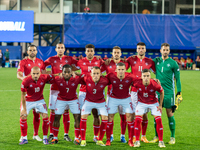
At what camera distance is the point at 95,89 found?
5.88 m

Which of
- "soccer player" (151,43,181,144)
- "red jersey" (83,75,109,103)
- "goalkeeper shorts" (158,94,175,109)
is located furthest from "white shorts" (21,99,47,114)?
"goalkeeper shorts" (158,94,175,109)

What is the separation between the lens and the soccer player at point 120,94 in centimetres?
584

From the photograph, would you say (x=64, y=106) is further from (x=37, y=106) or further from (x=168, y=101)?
(x=168, y=101)

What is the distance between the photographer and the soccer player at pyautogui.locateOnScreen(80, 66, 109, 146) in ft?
19.0

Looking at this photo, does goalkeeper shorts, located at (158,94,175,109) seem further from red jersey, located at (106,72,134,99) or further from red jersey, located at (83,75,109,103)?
red jersey, located at (83,75,109,103)

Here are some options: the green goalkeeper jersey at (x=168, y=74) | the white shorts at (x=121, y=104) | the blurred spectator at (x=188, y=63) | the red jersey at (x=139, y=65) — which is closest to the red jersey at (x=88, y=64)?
the red jersey at (x=139, y=65)

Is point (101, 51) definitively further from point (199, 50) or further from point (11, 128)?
point (11, 128)

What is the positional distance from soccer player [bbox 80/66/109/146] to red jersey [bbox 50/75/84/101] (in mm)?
265

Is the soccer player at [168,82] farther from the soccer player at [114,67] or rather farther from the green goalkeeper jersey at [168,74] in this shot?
the soccer player at [114,67]

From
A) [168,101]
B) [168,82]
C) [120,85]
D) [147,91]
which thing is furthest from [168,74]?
[120,85]

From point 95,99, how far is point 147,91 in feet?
3.60

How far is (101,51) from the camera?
3183 centimetres

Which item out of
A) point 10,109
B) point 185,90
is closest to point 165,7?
point 185,90

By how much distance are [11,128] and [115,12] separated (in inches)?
1075
